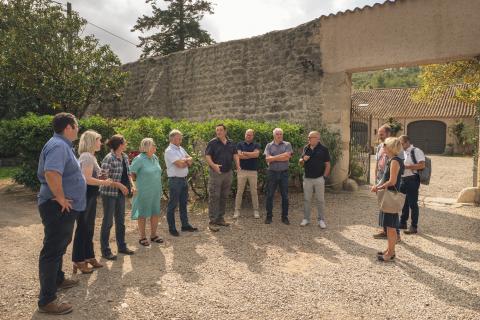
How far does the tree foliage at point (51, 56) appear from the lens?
38.5ft

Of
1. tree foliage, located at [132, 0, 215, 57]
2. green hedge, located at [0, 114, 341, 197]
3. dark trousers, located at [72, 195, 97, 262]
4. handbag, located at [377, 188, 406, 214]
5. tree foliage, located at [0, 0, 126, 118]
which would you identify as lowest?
dark trousers, located at [72, 195, 97, 262]

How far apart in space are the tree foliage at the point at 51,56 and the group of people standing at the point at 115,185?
7.93 m

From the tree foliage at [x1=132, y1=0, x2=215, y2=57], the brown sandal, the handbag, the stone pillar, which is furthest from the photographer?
the tree foliage at [x1=132, y1=0, x2=215, y2=57]

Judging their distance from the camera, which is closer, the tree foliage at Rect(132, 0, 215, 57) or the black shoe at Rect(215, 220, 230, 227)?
the black shoe at Rect(215, 220, 230, 227)

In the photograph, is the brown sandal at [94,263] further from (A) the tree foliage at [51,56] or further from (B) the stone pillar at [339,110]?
(A) the tree foliage at [51,56]

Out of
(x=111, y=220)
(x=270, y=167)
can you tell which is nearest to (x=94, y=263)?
(x=111, y=220)

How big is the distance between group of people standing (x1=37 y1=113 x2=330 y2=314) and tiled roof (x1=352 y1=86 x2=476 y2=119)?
68.3ft

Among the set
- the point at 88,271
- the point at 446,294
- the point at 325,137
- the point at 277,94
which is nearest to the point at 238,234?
the point at 88,271

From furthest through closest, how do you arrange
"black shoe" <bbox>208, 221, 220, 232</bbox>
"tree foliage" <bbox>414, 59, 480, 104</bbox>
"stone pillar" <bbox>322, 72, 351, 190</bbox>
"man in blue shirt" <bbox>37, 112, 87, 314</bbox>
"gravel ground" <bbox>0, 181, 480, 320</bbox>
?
1. "stone pillar" <bbox>322, 72, 351, 190</bbox>
2. "tree foliage" <bbox>414, 59, 480, 104</bbox>
3. "black shoe" <bbox>208, 221, 220, 232</bbox>
4. "gravel ground" <bbox>0, 181, 480, 320</bbox>
5. "man in blue shirt" <bbox>37, 112, 87, 314</bbox>

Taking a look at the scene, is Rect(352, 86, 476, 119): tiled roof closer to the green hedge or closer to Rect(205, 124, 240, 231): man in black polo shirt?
the green hedge

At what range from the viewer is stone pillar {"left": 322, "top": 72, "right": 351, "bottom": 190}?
9273 mm

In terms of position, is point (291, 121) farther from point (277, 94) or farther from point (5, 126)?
point (5, 126)

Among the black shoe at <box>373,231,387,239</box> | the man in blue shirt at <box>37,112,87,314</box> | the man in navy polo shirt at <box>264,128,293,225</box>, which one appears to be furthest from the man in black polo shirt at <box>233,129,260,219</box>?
→ the man in blue shirt at <box>37,112,87,314</box>

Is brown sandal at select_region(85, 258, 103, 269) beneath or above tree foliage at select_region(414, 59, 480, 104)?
beneath
